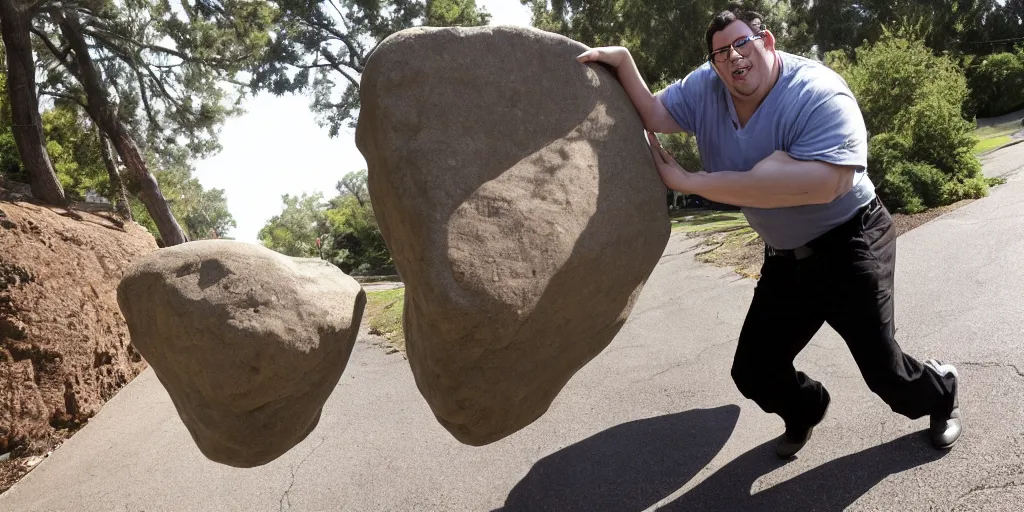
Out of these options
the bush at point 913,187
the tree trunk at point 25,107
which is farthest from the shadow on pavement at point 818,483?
the tree trunk at point 25,107

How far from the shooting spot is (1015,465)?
276 centimetres

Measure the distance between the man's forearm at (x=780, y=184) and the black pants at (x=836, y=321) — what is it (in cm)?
46

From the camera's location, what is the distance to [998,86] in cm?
1959

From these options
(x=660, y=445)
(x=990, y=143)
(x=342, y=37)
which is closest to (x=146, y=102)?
(x=342, y=37)

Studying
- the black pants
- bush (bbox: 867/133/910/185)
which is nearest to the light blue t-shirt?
the black pants

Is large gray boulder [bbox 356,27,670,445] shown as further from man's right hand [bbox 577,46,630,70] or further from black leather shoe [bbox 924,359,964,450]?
black leather shoe [bbox 924,359,964,450]

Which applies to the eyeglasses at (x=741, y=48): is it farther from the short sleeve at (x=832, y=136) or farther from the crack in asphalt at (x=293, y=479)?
the crack in asphalt at (x=293, y=479)

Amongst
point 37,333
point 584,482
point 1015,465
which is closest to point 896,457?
point 1015,465

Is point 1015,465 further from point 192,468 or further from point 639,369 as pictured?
point 192,468

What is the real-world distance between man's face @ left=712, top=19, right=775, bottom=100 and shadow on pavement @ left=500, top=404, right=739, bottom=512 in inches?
73.0

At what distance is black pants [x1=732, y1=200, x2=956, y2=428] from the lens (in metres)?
2.59

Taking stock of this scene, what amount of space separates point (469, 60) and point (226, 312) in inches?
46.2

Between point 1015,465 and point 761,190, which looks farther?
point 1015,465

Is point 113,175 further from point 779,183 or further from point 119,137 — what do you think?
point 779,183
